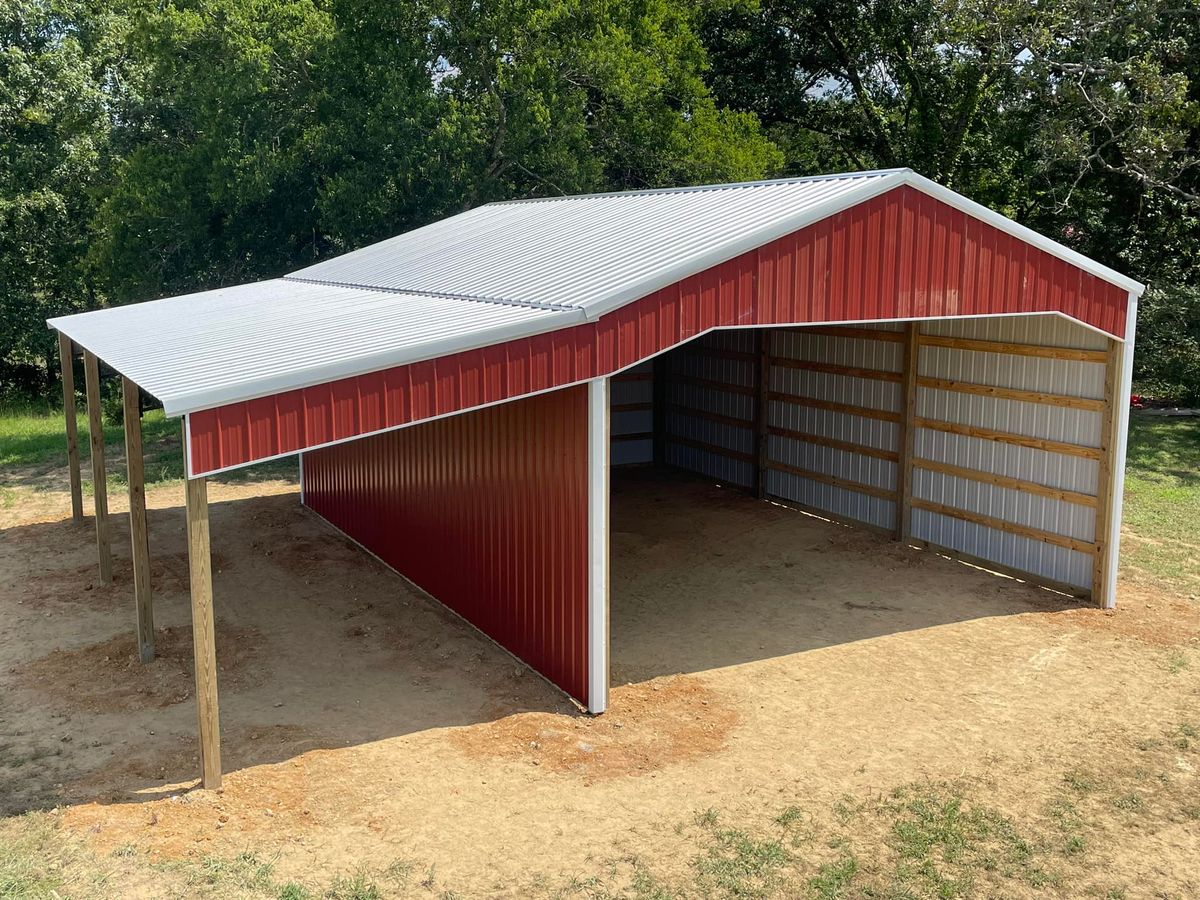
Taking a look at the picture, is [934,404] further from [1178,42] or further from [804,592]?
[1178,42]

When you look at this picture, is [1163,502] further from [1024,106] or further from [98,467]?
[98,467]

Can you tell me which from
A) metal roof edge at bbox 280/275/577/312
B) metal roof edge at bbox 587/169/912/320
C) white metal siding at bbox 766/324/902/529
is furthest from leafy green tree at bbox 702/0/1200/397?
metal roof edge at bbox 587/169/912/320

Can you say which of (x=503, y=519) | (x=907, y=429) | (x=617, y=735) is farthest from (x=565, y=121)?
(x=617, y=735)

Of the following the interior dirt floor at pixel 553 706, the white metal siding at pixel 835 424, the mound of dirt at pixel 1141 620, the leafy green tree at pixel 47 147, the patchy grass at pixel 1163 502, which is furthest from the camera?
the leafy green tree at pixel 47 147

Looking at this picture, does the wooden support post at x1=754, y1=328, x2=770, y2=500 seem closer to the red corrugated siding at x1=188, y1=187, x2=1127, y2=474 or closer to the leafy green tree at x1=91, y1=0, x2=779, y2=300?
the red corrugated siding at x1=188, y1=187, x2=1127, y2=474

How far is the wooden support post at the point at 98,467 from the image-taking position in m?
11.1

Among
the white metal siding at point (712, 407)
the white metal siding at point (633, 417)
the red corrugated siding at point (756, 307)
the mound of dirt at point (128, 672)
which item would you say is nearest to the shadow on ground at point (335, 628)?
the mound of dirt at point (128, 672)

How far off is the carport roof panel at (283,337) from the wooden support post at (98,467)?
446 millimetres

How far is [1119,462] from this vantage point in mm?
10422

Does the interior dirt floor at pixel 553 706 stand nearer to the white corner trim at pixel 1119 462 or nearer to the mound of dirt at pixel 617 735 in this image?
the mound of dirt at pixel 617 735

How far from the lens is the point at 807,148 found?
2420 cm

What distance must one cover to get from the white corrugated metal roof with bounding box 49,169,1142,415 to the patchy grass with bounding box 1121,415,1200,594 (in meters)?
3.31

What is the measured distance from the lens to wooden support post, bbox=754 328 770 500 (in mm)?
14750

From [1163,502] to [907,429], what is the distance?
4.53 meters
